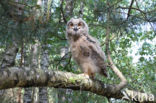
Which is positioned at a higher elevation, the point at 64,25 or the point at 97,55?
the point at 64,25

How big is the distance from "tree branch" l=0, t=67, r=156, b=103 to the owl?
776mm

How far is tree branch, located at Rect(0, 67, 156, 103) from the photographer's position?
108 inches

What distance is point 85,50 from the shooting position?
468 centimetres

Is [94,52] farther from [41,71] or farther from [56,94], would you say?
[41,71]

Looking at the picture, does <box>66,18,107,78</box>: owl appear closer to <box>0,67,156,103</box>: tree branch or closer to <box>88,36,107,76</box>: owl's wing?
<box>88,36,107,76</box>: owl's wing

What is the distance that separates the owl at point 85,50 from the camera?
469 cm

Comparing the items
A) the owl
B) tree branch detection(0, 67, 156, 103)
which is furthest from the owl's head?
tree branch detection(0, 67, 156, 103)

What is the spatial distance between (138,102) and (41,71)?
219 centimetres

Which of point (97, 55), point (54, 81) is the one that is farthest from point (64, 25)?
point (54, 81)

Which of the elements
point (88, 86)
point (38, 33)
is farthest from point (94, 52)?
point (38, 33)

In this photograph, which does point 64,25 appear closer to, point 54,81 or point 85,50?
point 85,50

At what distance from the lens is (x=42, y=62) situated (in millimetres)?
6781

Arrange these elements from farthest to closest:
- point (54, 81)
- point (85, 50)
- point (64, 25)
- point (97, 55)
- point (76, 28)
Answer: point (64, 25), point (76, 28), point (97, 55), point (85, 50), point (54, 81)

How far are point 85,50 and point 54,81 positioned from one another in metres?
1.66
